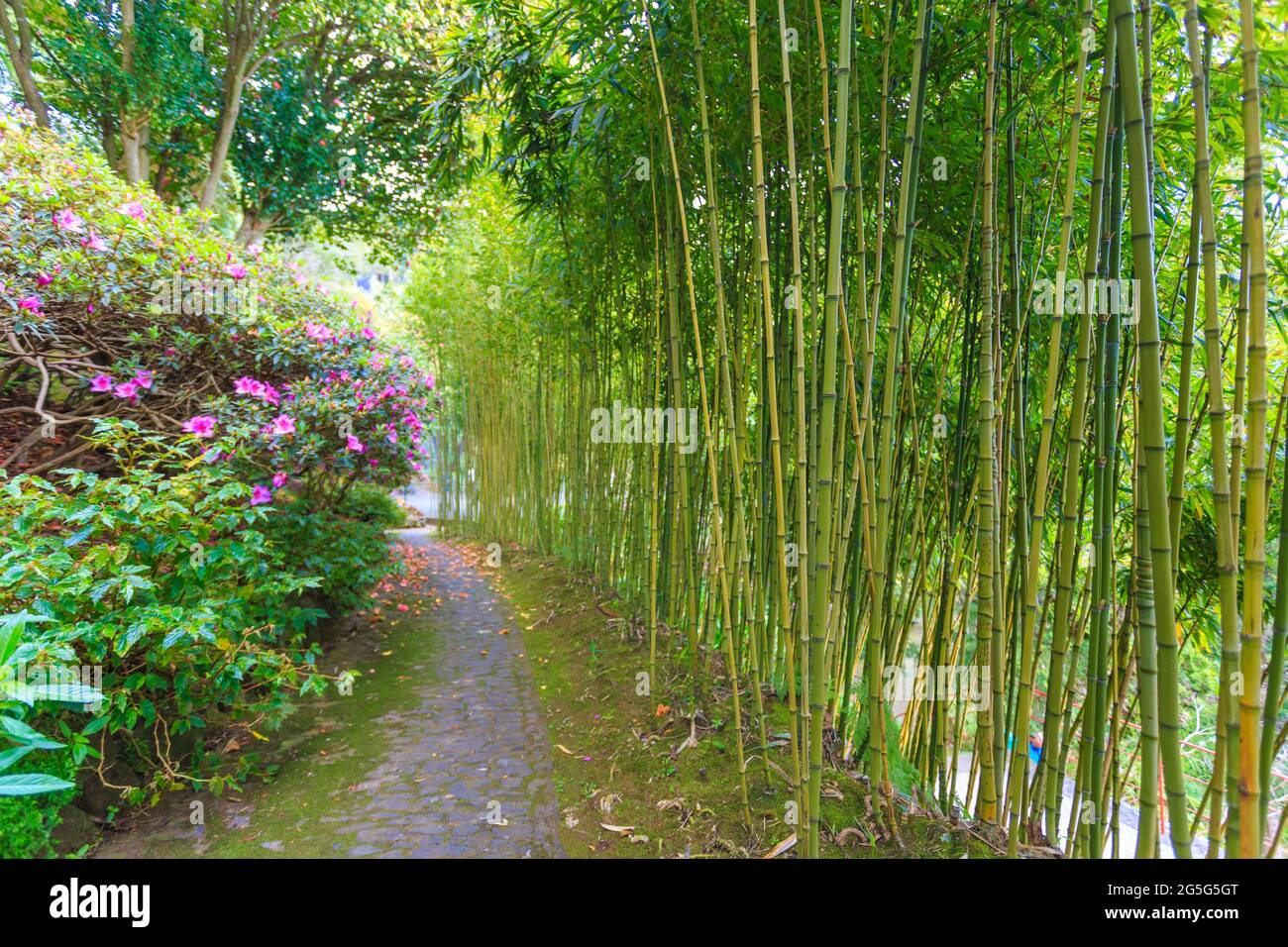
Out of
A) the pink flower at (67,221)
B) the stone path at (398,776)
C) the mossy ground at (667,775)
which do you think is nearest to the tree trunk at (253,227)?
the pink flower at (67,221)

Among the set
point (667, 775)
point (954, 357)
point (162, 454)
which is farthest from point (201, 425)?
point (954, 357)

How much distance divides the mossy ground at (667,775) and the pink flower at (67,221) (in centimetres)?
290

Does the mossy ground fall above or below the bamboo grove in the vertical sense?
below

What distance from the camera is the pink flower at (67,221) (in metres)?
2.34

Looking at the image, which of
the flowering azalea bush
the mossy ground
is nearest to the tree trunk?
the flowering azalea bush

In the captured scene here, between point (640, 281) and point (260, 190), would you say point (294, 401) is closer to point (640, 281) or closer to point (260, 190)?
point (640, 281)

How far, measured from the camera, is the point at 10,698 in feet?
3.74

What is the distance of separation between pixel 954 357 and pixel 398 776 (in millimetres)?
2675

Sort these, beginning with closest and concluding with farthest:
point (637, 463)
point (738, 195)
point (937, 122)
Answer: point (937, 122)
point (738, 195)
point (637, 463)

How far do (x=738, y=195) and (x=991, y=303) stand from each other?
1085mm

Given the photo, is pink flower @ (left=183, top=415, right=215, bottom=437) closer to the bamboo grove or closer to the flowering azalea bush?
the flowering azalea bush

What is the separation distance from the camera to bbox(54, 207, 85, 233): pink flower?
2.34 metres

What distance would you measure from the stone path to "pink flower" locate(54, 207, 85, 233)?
7.47 feet

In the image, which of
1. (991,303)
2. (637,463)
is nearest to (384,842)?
(637,463)
